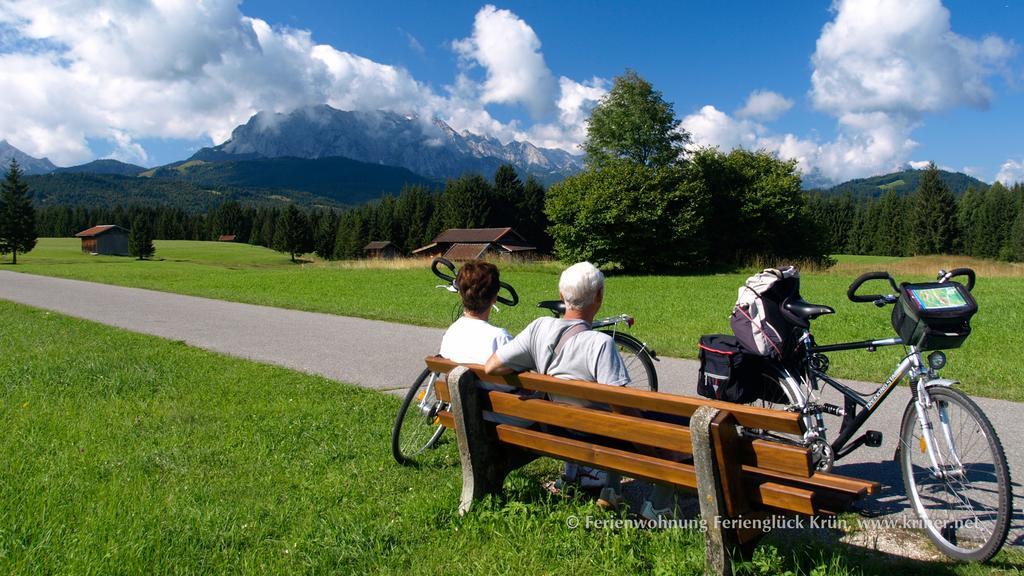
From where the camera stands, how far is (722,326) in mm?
11805

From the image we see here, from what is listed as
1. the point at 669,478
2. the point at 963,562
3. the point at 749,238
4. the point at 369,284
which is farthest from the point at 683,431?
the point at 749,238

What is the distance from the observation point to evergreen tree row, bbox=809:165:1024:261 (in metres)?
69.4

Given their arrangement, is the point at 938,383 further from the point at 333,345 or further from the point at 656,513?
the point at 333,345

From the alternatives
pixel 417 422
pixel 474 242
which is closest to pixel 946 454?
pixel 417 422

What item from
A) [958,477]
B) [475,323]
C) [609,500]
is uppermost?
[475,323]

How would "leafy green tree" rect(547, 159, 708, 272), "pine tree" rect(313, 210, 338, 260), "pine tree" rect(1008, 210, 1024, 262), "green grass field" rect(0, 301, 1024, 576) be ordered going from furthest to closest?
"pine tree" rect(313, 210, 338, 260), "pine tree" rect(1008, 210, 1024, 262), "leafy green tree" rect(547, 159, 708, 272), "green grass field" rect(0, 301, 1024, 576)

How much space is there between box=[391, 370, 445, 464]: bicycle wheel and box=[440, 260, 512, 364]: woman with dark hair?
31 centimetres

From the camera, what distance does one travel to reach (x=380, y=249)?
82.1 meters

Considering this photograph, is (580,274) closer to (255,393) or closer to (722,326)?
(255,393)

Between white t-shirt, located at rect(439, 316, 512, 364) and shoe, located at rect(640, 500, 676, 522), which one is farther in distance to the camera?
white t-shirt, located at rect(439, 316, 512, 364)

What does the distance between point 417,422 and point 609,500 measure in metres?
1.70

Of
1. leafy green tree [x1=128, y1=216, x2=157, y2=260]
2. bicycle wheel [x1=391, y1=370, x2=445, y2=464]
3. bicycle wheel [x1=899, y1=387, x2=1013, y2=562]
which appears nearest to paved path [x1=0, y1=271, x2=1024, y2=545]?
bicycle wheel [x1=899, y1=387, x2=1013, y2=562]

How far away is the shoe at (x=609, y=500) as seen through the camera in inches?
146

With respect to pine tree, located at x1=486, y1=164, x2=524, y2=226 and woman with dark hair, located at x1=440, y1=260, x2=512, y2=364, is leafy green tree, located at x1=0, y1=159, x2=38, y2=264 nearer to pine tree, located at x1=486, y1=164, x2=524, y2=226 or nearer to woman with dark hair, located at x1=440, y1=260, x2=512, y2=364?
pine tree, located at x1=486, y1=164, x2=524, y2=226
